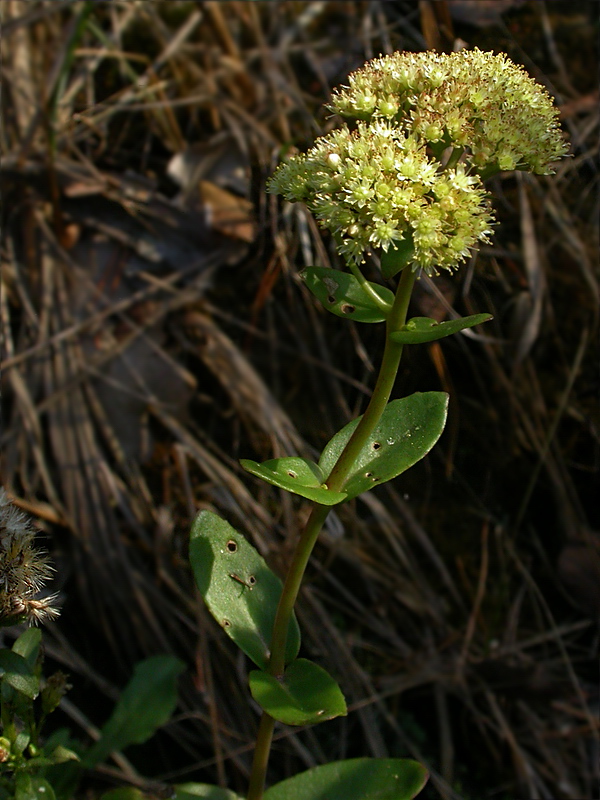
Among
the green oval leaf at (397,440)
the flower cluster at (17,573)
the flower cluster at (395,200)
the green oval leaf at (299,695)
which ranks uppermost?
the flower cluster at (395,200)

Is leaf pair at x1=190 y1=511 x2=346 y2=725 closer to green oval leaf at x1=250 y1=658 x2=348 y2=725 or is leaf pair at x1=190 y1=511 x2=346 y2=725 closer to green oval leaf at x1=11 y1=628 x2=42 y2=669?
green oval leaf at x1=250 y1=658 x2=348 y2=725

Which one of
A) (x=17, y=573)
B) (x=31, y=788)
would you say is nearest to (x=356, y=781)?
(x=31, y=788)

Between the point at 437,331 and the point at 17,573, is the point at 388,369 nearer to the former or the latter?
the point at 437,331

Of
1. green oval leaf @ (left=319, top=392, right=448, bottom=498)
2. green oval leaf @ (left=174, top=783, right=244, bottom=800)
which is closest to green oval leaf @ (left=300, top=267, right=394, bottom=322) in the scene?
green oval leaf @ (left=319, top=392, right=448, bottom=498)

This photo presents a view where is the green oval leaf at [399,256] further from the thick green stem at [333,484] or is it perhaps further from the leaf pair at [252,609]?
the leaf pair at [252,609]

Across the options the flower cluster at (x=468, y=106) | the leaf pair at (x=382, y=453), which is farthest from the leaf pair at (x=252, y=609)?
the flower cluster at (x=468, y=106)

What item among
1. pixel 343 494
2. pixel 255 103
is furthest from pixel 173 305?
pixel 343 494

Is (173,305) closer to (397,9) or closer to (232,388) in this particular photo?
(232,388)
